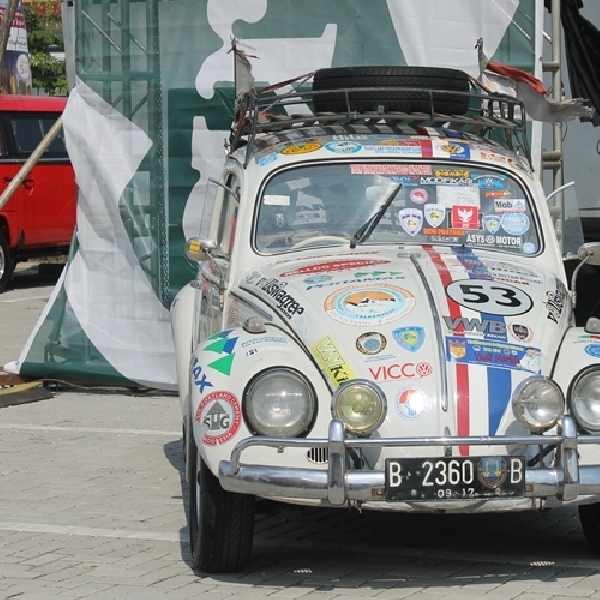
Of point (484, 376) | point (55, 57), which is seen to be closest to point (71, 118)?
point (484, 376)

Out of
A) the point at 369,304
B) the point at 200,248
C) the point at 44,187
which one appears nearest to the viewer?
the point at 369,304

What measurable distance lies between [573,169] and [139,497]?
6.45 metres

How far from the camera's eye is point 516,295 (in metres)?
5.87

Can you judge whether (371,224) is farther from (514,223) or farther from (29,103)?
(29,103)

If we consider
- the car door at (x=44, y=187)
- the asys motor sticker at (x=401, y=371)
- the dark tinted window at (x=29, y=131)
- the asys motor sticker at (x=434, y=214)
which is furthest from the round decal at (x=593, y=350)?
the car door at (x=44, y=187)

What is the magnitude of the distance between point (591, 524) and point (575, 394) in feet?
2.72

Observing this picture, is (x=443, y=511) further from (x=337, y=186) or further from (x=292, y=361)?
(x=337, y=186)

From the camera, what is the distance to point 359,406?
17.0 feet

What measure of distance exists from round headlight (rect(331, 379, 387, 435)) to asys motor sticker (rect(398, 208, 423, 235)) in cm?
143

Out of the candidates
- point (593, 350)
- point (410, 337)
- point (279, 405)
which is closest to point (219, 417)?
point (279, 405)

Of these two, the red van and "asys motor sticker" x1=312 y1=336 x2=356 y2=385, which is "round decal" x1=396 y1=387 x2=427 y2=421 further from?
the red van

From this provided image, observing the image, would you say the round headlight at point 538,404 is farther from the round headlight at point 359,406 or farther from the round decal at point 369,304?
the round decal at point 369,304

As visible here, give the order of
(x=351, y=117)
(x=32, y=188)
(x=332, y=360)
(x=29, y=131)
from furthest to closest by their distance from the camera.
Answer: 1. (x=32, y=188)
2. (x=29, y=131)
3. (x=351, y=117)
4. (x=332, y=360)

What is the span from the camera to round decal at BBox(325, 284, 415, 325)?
5.59 meters
